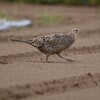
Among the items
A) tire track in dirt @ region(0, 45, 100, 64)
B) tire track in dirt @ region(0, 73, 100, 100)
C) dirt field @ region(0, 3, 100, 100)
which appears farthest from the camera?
tire track in dirt @ region(0, 45, 100, 64)

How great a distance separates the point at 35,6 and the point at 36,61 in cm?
1327

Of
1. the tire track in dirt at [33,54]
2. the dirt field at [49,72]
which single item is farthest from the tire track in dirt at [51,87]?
the tire track in dirt at [33,54]

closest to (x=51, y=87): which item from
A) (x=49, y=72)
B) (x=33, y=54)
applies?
(x=49, y=72)

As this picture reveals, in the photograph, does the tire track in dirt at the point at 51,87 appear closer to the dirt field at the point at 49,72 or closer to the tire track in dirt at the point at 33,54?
the dirt field at the point at 49,72

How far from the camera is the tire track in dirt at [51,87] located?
25.2ft

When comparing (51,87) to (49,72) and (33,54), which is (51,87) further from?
(33,54)

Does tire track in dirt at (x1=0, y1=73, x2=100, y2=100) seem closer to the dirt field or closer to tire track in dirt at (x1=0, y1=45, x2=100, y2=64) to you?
the dirt field

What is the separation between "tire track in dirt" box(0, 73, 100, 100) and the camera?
767cm

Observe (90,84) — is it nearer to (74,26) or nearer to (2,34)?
(2,34)

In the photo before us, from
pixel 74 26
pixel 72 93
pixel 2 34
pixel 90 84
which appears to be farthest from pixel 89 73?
pixel 74 26

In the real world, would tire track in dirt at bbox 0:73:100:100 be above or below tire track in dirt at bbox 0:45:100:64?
below

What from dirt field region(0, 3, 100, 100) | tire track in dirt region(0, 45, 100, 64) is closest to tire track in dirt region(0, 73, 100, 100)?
dirt field region(0, 3, 100, 100)

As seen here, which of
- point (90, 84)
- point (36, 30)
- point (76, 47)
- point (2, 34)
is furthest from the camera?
point (36, 30)

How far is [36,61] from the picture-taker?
10.6 metres
